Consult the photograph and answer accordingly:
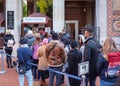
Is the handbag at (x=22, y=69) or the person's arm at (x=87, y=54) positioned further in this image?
the handbag at (x=22, y=69)

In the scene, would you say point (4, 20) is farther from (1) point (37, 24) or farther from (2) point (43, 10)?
(2) point (43, 10)

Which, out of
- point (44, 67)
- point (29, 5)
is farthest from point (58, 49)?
point (29, 5)

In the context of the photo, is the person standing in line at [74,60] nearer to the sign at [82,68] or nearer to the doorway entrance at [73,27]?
the sign at [82,68]

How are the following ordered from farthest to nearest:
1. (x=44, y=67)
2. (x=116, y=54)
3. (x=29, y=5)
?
(x=29, y=5), (x=44, y=67), (x=116, y=54)

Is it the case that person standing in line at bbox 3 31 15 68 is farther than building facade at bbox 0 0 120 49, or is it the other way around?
building facade at bbox 0 0 120 49

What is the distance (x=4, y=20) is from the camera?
27.3m

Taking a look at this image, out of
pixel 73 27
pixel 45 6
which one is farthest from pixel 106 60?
pixel 45 6

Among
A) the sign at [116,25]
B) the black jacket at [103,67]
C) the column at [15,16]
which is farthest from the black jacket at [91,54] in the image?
the column at [15,16]

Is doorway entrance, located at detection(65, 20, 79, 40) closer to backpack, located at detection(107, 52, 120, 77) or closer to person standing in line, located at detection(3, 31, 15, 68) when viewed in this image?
person standing in line, located at detection(3, 31, 15, 68)

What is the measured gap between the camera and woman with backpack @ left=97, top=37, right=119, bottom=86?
723 centimetres

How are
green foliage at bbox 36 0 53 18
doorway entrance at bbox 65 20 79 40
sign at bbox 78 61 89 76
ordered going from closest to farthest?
sign at bbox 78 61 89 76
doorway entrance at bbox 65 20 79 40
green foliage at bbox 36 0 53 18

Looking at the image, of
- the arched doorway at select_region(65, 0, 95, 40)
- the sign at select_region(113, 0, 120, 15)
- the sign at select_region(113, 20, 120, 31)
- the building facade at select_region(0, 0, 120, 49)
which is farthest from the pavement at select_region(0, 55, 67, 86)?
the arched doorway at select_region(65, 0, 95, 40)

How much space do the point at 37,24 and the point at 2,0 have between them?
4.96 meters

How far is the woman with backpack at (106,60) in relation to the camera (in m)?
7.23
